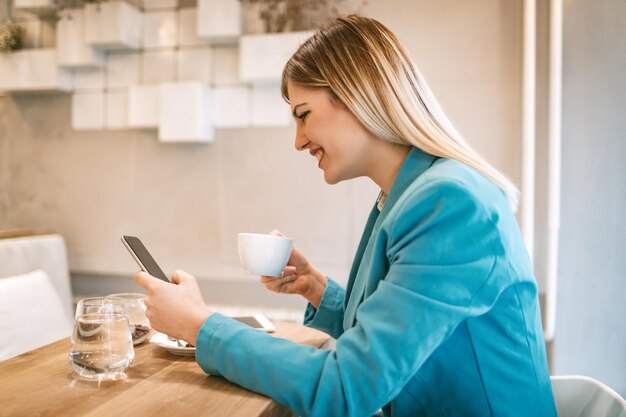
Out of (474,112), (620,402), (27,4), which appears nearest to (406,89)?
(620,402)

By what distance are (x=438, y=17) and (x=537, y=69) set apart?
17.3 inches

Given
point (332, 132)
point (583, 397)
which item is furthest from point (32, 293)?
point (583, 397)

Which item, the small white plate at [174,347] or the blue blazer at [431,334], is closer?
the blue blazer at [431,334]

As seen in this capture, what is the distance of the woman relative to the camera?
0.79m

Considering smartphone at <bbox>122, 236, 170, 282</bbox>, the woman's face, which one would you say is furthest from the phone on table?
the woman's face

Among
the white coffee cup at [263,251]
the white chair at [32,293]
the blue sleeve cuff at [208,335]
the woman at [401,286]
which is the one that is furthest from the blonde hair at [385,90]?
the white chair at [32,293]

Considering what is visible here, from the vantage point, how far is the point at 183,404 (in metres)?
0.83

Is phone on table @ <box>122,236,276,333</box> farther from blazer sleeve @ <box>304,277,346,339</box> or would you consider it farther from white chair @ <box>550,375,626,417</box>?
white chair @ <box>550,375,626,417</box>

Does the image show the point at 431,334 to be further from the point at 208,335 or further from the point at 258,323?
the point at 258,323

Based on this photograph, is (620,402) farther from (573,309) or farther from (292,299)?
(292,299)

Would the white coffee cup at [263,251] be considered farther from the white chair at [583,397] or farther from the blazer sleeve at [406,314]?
the white chair at [583,397]

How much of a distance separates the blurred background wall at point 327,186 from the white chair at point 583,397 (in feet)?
3.18

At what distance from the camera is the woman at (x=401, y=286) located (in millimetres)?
787

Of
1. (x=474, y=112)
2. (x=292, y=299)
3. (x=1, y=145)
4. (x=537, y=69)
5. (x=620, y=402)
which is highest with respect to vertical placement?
(x=537, y=69)
